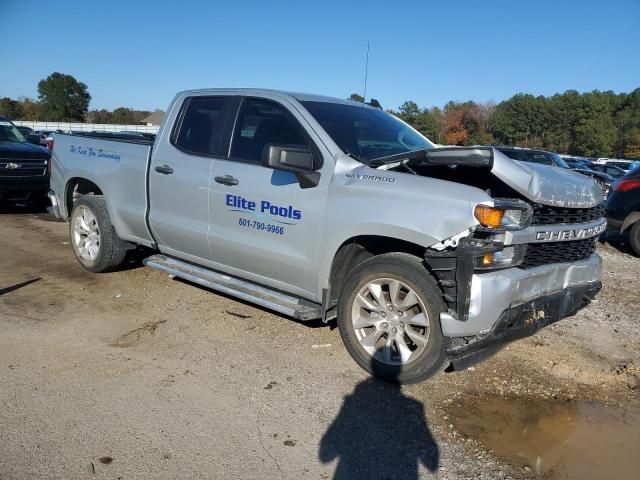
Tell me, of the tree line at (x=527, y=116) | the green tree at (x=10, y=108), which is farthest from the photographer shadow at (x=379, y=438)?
the green tree at (x=10, y=108)

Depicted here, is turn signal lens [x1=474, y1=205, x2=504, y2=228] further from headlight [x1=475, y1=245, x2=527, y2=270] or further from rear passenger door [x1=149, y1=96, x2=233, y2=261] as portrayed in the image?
rear passenger door [x1=149, y1=96, x2=233, y2=261]

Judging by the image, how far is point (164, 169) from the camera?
5059 millimetres

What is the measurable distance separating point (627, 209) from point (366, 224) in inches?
279

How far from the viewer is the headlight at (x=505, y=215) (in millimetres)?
3234

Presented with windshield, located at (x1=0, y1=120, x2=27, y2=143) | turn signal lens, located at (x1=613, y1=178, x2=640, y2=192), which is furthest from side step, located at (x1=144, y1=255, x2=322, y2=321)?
turn signal lens, located at (x1=613, y1=178, x2=640, y2=192)

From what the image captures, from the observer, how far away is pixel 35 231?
8.52 m

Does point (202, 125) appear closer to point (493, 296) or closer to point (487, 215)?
point (487, 215)

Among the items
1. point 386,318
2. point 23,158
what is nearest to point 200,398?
point 386,318

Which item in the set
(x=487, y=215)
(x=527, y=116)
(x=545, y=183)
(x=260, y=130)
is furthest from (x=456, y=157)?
(x=527, y=116)

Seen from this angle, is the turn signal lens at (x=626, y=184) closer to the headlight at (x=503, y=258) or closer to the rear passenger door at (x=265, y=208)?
the headlight at (x=503, y=258)

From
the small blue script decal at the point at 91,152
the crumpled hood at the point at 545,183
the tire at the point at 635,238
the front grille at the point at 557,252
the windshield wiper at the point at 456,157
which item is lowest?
the tire at the point at 635,238

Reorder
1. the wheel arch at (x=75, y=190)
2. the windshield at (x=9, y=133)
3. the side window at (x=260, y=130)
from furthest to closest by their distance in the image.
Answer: the windshield at (x=9, y=133) < the wheel arch at (x=75, y=190) < the side window at (x=260, y=130)

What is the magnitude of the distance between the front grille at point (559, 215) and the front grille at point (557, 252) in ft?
0.50

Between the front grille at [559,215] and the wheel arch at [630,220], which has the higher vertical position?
the front grille at [559,215]
